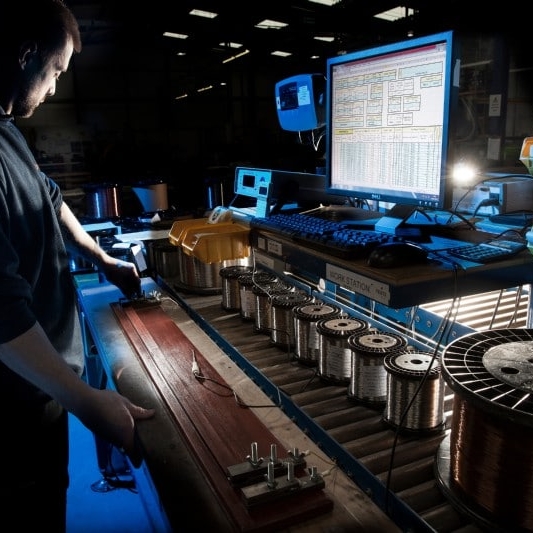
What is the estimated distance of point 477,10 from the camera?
5430 mm

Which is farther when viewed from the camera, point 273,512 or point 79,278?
point 79,278

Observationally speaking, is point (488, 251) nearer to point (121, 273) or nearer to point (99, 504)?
A: point (121, 273)

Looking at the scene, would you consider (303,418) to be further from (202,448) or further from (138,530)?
(138,530)

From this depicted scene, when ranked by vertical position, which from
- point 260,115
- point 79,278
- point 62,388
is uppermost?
point 260,115

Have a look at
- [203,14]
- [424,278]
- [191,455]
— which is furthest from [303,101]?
[203,14]

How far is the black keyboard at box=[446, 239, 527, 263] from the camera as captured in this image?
1.12m

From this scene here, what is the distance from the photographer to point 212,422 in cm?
126

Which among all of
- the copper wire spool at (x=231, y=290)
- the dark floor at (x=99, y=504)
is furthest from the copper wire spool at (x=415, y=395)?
the dark floor at (x=99, y=504)

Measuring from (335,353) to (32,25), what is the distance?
3.70 ft

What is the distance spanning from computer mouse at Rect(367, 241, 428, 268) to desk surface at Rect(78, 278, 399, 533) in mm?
452

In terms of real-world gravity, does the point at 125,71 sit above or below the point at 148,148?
above

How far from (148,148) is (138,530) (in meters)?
11.6

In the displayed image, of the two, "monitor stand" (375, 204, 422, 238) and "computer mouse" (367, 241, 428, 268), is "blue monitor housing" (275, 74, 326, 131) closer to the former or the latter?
→ "monitor stand" (375, 204, 422, 238)

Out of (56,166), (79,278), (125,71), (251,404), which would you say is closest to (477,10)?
(79,278)
